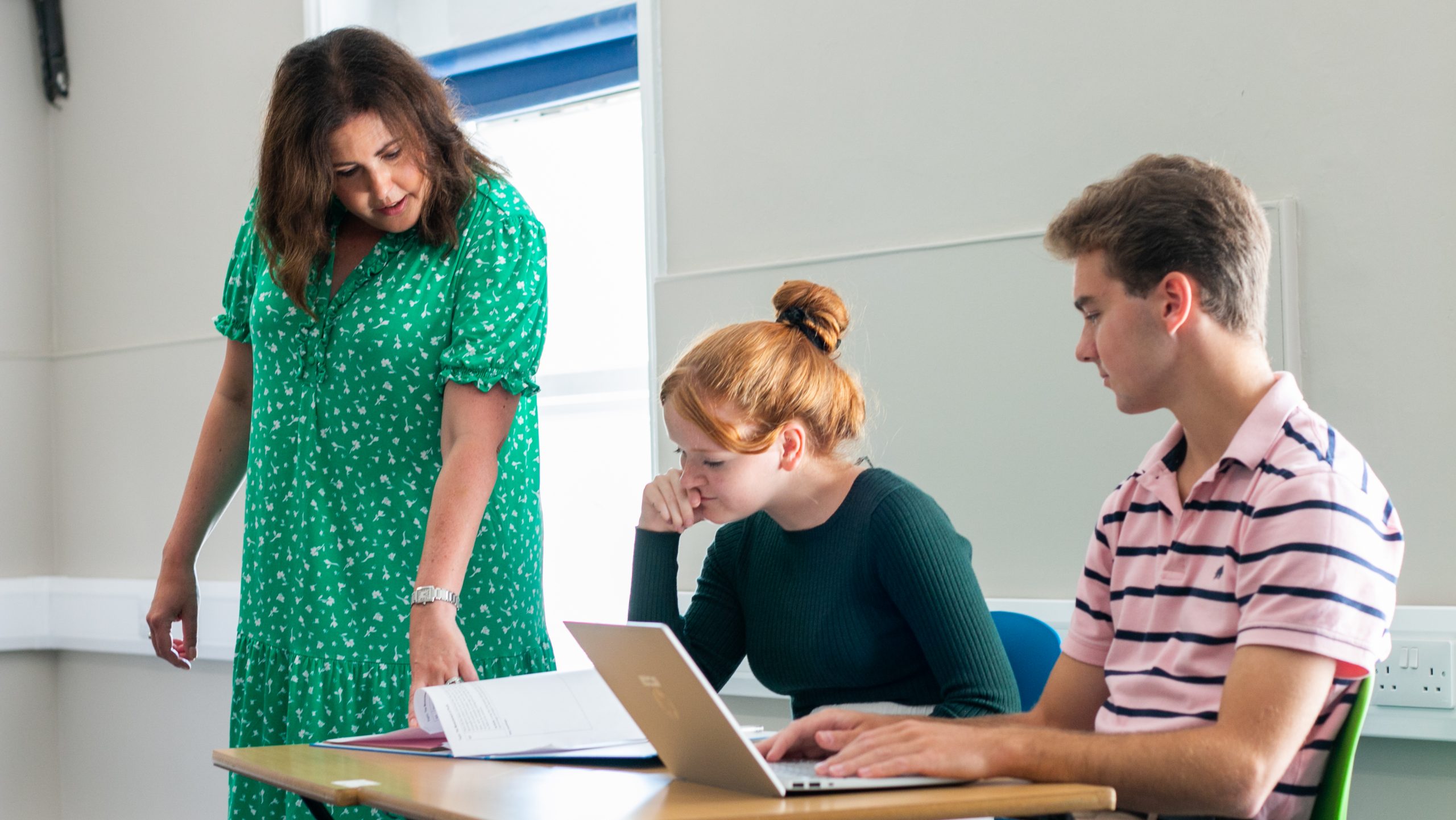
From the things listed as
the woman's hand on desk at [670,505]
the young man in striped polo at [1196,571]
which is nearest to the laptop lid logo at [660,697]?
the young man in striped polo at [1196,571]

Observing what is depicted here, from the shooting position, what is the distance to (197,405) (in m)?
3.04

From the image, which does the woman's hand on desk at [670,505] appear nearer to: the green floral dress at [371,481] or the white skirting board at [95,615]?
the green floral dress at [371,481]

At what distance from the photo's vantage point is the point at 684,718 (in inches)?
39.9

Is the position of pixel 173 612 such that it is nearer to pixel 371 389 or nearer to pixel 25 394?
pixel 371 389

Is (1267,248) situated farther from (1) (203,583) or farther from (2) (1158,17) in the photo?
(1) (203,583)

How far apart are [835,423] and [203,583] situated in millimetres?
2014

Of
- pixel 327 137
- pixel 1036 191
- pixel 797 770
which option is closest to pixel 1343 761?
pixel 797 770

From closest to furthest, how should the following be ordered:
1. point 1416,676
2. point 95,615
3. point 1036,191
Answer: point 1416,676, point 1036,191, point 95,615

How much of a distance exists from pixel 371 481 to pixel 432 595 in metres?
0.24

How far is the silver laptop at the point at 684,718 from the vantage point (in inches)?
37.2

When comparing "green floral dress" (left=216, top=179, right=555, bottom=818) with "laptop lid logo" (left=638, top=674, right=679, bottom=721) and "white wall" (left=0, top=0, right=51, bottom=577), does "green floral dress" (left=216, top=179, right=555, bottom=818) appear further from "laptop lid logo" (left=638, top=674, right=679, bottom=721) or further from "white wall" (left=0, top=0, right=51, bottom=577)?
"white wall" (left=0, top=0, right=51, bottom=577)

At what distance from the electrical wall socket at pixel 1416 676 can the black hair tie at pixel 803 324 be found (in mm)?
819

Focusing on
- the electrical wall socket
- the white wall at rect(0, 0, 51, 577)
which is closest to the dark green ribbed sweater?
the electrical wall socket

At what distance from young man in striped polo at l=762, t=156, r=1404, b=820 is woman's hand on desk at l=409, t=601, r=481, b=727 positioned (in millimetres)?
447
